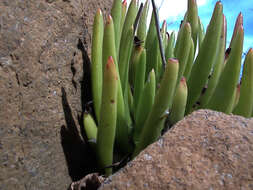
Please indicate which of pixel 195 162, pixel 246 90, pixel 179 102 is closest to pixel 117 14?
pixel 179 102

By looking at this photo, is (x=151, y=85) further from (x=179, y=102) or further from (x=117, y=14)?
(x=117, y=14)

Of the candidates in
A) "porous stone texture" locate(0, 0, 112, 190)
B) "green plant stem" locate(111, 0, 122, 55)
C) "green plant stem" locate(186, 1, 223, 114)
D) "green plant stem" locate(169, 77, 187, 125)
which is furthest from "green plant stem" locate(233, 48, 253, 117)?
"porous stone texture" locate(0, 0, 112, 190)

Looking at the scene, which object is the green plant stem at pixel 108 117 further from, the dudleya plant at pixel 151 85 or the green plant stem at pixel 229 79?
the green plant stem at pixel 229 79

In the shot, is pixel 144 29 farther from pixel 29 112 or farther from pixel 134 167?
pixel 134 167

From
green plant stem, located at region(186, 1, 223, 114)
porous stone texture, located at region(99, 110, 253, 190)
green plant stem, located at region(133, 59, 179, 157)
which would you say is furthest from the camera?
green plant stem, located at region(186, 1, 223, 114)

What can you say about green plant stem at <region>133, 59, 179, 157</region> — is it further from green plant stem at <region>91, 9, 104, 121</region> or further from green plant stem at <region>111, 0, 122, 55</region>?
green plant stem at <region>111, 0, 122, 55</region>

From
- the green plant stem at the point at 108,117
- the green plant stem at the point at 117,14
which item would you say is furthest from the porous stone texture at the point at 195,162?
the green plant stem at the point at 117,14
